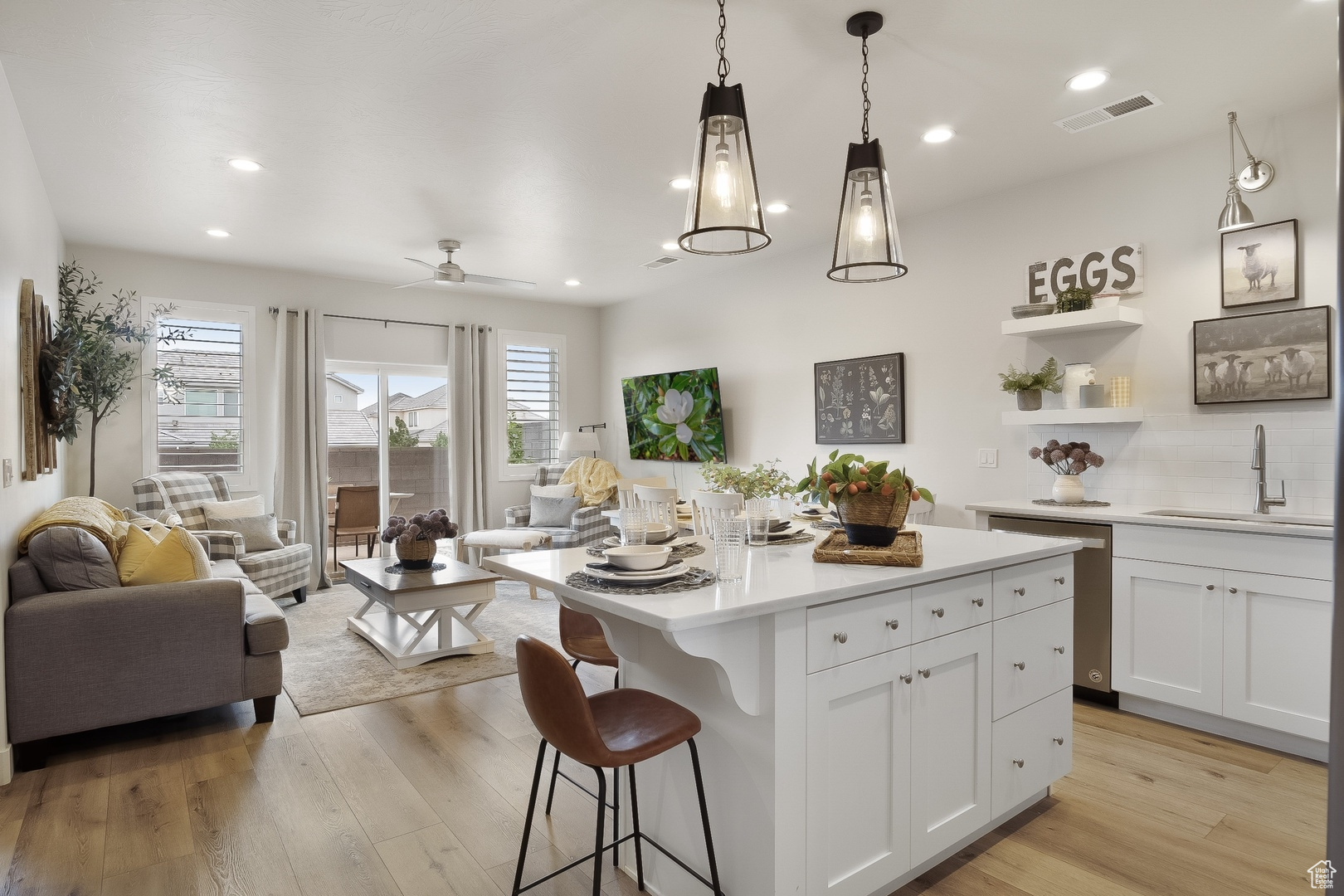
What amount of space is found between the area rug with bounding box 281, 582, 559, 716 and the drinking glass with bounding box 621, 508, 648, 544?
1.74 m

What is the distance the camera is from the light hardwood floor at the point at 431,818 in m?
2.14

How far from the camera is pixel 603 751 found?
1.65 m

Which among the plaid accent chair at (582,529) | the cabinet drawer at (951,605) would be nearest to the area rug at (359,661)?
the plaid accent chair at (582,529)

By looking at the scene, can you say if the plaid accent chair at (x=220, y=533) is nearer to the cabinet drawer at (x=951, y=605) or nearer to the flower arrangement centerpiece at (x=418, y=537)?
the flower arrangement centerpiece at (x=418, y=537)

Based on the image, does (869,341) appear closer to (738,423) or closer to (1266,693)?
(738,423)

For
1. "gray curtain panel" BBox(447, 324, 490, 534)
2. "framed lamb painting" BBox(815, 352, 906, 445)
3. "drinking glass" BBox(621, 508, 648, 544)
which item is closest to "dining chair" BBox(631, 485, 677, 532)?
"drinking glass" BBox(621, 508, 648, 544)

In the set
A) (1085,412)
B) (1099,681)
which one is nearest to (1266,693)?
(1099,681)

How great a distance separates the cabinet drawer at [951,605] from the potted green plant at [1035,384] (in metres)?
2.17

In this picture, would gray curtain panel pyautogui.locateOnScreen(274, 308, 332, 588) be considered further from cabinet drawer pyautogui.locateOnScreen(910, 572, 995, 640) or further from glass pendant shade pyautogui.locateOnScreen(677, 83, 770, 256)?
cabinet drawer pyautogui.locateOnScreen(910, 572, 995, 640)

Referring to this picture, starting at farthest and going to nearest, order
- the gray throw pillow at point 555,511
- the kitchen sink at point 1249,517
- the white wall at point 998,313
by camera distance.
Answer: the gray throw pillow at point 555,511 < the white wall at point 998,313 < the kitchen sink at point 1249,517

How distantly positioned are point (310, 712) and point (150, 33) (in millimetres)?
2858

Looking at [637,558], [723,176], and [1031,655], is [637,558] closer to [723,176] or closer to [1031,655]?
[723,176]

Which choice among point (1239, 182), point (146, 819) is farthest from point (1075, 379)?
point (146, 819)

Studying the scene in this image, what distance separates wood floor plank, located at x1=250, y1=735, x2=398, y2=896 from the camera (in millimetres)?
2139
